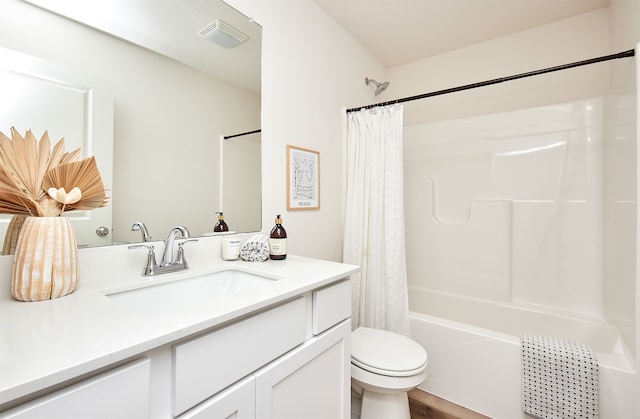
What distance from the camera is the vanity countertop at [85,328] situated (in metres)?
0.44

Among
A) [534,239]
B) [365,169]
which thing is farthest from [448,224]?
[365,169]

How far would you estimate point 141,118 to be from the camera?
1092mm

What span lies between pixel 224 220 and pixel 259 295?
26.0 inches

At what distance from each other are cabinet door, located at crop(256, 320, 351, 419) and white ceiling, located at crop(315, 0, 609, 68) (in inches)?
78.5

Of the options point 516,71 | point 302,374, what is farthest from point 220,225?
point 516,71

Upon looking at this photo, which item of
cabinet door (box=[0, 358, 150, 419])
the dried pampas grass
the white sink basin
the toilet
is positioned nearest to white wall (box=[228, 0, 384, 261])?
the white sink basin

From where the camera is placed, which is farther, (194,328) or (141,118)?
(141,118)

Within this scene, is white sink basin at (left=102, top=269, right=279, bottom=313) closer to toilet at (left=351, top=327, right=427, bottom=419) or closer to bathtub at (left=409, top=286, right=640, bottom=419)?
toilet at (left=351, top=327, right=427, bottom=419)

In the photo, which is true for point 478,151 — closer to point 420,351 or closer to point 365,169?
point 365,169

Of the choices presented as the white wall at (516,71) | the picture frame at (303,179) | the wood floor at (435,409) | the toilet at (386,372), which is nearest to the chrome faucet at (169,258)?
the picture frame at (303,179)

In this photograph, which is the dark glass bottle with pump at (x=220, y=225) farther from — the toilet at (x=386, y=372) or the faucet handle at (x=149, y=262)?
the toilet at (x=386, y=372)

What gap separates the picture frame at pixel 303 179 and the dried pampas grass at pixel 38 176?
96cm

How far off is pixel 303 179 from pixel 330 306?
91cm

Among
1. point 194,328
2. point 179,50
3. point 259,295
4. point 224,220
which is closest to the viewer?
point 194,328
